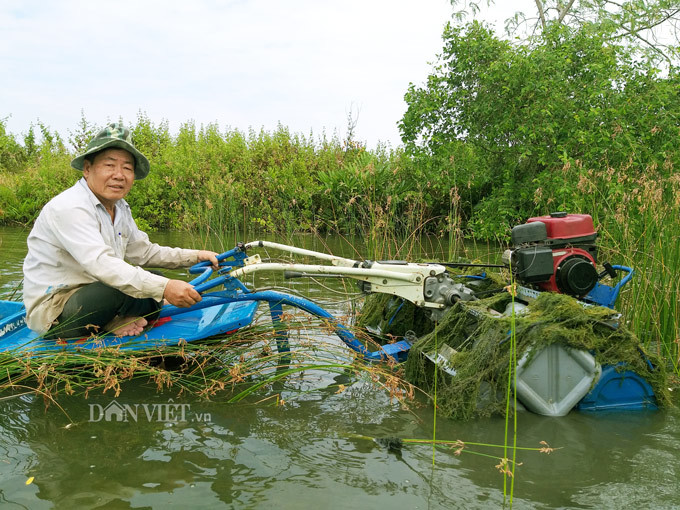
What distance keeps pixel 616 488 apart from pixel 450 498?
2.49ft

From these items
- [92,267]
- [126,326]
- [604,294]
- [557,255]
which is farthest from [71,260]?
[604,294]

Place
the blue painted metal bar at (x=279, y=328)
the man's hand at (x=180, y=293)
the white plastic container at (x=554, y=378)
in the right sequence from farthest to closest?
the blue painted metal bar at (x=279, y=328) < the man's hand at (x=180, y=293) < the white plastic container at (x=554, y=378)

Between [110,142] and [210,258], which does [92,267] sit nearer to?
[110,142]

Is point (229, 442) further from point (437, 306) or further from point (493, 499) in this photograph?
point (437, 306)

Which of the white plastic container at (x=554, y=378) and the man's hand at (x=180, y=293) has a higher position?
the man's hand at (x=180, y=293)

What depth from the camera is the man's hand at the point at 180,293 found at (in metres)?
3.31

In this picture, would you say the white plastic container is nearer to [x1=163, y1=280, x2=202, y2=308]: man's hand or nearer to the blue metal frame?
the blue metal frame

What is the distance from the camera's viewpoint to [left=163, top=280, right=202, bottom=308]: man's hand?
10.9 feet

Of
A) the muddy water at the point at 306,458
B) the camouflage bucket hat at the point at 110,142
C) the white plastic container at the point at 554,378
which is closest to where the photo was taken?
the muddy water at the point at 306,458

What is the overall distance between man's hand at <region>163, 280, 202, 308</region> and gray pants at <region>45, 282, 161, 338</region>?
1.18 feet

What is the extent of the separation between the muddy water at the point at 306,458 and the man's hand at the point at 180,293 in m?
0.63

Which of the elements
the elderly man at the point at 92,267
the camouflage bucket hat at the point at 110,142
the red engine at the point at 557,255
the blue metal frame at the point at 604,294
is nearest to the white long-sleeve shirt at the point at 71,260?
the elderly man at the point at 92,267

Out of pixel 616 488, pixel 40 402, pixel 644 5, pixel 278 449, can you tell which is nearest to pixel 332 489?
pixel 278 449

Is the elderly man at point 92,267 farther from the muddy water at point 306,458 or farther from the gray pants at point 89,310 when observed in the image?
the muddy water at point 306,458
